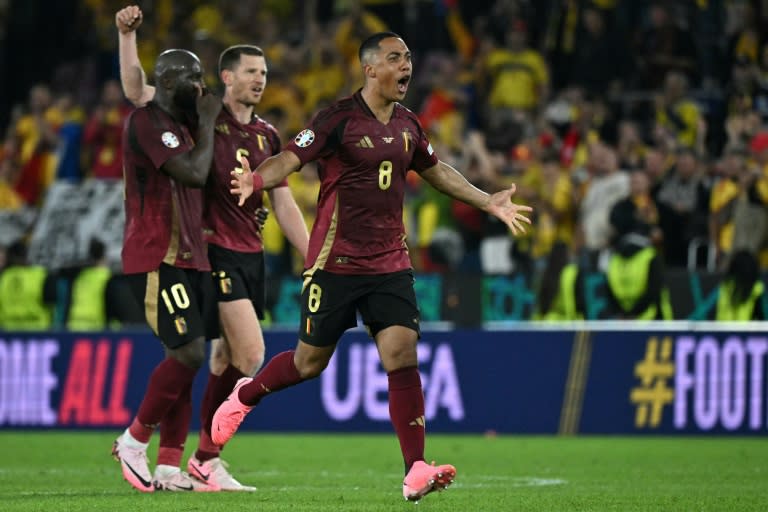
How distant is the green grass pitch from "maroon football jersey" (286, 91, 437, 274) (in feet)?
4.25

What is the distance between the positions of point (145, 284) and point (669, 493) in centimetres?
327

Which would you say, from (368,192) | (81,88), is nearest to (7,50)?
(81,88)

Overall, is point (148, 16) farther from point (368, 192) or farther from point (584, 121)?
point (368, 192)

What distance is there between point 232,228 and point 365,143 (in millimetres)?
1769

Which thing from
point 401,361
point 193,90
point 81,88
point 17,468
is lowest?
point 17,468

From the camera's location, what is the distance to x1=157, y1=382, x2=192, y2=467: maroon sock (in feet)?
31.9

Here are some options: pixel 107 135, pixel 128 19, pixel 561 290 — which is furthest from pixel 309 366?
pixel 107 135

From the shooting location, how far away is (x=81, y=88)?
24219 millimetres

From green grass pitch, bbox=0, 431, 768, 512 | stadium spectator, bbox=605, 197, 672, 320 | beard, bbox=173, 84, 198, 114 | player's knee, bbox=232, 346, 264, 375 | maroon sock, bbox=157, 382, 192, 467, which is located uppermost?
beard, bbox=173, 84, 198, 114

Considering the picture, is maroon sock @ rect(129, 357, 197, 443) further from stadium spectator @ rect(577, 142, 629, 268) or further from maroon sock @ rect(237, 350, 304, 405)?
stadium spectator @ rect(577, 142, 629, 268)

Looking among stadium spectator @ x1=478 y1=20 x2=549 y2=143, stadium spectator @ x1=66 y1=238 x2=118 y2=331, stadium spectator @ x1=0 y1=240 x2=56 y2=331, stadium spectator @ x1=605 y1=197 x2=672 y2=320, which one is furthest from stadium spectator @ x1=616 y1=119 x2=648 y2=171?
stadium spectator @ x1=0 y1=240 x2=56 y2=331

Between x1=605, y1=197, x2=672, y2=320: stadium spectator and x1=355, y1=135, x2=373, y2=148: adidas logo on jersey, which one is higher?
x1=355, y1=135, x2=373, y2=148: adidas logo on jersey

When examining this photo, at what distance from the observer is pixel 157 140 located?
9328mm

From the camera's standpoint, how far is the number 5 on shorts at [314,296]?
8594 mm
